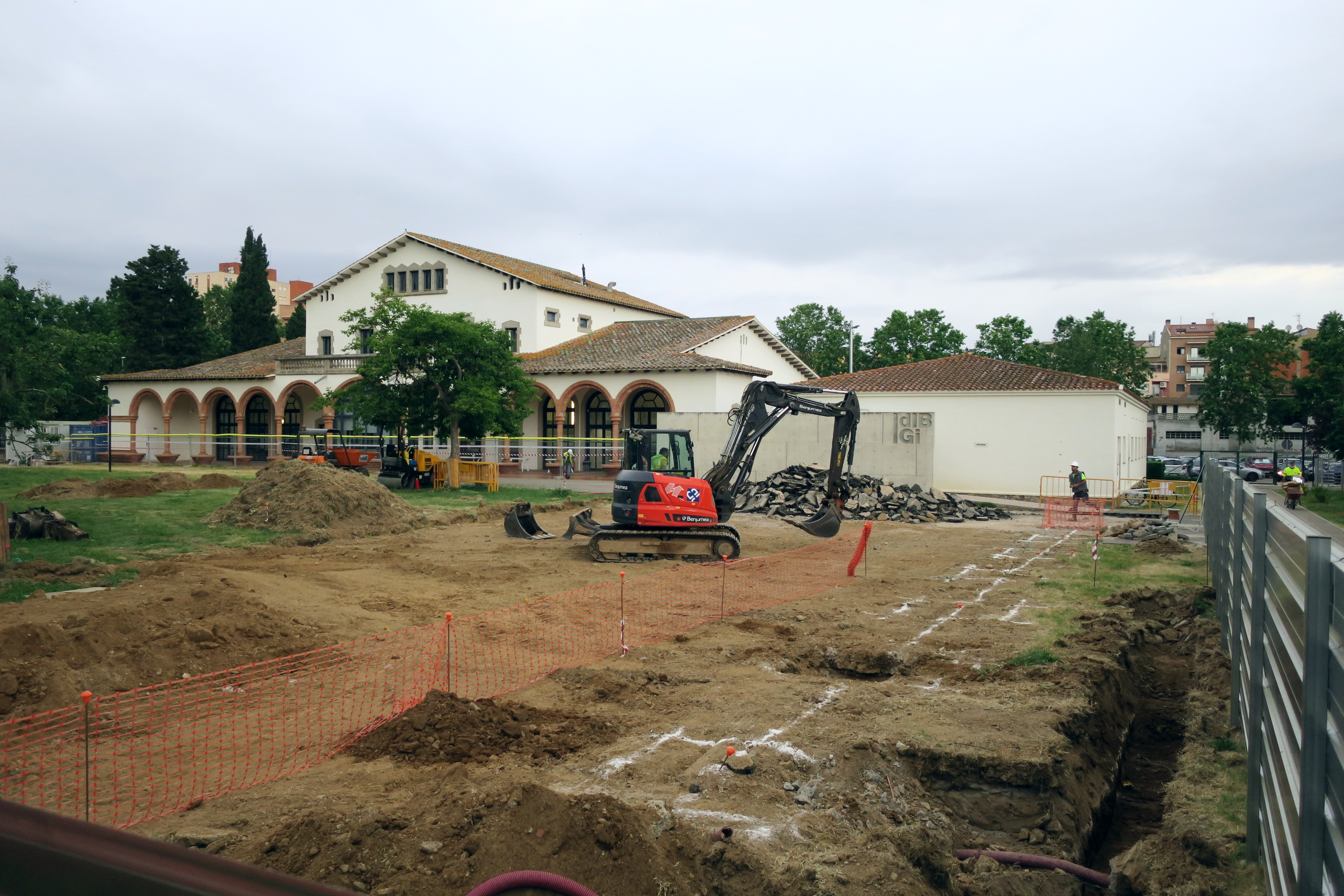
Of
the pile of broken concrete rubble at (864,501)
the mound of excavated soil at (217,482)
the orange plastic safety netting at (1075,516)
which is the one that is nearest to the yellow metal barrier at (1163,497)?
the orange plastic safety netting at (1075,516)

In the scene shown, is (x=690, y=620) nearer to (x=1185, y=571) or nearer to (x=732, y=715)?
(x=732, y=715)

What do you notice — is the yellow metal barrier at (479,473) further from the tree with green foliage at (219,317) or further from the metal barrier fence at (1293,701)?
the tree with green foliage at (219,317)

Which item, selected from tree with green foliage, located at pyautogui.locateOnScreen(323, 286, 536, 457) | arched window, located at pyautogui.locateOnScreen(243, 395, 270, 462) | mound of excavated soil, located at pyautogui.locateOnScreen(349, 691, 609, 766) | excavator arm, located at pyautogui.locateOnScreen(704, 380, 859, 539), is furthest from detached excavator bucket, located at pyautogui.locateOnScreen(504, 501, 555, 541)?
arched window, located at pyautogui.locateOnScreen(243, 395, 270, 462)

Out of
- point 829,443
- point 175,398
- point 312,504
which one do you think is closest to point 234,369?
point 175,398

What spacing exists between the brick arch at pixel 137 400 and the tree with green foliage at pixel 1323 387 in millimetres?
61890

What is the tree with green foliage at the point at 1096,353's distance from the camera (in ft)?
199

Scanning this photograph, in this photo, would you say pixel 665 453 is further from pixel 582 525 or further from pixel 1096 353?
pixel 1096 353

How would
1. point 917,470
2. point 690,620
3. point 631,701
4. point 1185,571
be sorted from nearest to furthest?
point 631,701, point 690,620, point 1185,571, point 917,470

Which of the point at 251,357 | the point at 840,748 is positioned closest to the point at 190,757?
the point at 840,748

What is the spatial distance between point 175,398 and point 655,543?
45729 mm

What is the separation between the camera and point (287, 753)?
730 centimetres

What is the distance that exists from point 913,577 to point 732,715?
8.98 meters

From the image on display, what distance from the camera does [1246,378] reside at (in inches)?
2162

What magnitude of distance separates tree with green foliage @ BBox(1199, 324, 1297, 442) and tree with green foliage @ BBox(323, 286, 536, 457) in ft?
151
